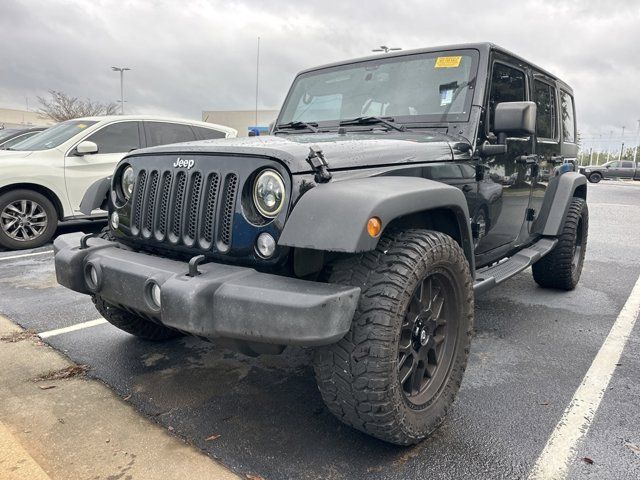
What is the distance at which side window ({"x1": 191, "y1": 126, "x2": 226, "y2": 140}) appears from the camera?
292 inches

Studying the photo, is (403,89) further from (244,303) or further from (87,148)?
(87,148)

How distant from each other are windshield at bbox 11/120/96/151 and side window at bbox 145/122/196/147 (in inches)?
29.4

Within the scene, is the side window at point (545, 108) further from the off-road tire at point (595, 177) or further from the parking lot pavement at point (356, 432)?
the off-road tire at point (595, 177)

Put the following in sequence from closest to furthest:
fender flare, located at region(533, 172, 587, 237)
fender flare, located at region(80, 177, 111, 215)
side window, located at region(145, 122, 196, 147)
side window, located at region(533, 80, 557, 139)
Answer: fender flare, located at region(80, 177, 111, 215)
side window, located at region(533, 80, 557, 139)
fender flare, located at region(533, 172, 587, 237)
side window, located at region(145, 122, 196, 147)

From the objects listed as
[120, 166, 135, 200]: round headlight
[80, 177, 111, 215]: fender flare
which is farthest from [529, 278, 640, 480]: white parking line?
[80, 177, 111, 215]: fender flare

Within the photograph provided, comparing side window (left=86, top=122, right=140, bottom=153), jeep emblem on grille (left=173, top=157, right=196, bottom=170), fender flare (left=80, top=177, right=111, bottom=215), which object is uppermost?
side window (left=86, top=122, right=140, bottom=153)

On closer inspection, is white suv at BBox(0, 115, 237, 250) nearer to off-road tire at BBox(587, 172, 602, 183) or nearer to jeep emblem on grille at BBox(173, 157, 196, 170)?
jeep emblem on grille at BBox(173, 157, 196, 170)

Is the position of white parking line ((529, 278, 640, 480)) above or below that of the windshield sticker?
below

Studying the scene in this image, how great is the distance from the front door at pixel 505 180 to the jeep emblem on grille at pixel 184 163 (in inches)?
72.2

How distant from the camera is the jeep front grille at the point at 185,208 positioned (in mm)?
2197

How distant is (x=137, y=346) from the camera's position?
3.42 meters

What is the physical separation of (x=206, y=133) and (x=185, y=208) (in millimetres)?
5463

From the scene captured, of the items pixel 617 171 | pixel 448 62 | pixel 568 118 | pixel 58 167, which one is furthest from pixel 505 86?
pixel 617 171

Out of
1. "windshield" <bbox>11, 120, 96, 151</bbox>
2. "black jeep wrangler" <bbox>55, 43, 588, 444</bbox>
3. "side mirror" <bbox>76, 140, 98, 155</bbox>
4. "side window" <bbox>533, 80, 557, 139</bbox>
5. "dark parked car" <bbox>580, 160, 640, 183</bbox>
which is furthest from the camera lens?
"dark parked car" <bbox>580, 160, 640, 183</bbox>
